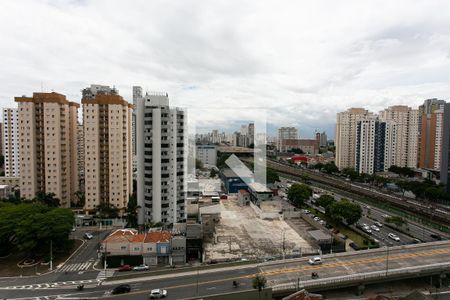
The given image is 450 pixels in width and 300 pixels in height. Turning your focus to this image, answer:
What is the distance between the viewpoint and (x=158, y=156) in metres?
19.2

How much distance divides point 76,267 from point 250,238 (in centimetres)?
926

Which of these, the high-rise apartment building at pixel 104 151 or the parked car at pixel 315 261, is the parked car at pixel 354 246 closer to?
the parked car at pixel 315 261

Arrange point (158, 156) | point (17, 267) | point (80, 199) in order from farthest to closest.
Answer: point (80, 199) < point (158, 156) < point (17, 267)

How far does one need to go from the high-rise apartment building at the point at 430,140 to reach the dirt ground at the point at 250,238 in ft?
104

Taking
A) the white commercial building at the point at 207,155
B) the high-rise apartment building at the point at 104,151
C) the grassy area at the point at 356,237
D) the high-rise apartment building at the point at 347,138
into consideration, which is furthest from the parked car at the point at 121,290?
the high-rise apartment building at the point at 347,138

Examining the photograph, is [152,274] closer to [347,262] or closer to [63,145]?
[347,262]

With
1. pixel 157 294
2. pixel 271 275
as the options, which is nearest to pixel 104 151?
pixel 157 294

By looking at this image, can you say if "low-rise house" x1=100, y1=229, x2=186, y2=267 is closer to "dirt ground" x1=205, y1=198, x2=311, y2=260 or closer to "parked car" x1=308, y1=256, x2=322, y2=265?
"dirt ground" x1=205, y1=198, x2=311, y2=260

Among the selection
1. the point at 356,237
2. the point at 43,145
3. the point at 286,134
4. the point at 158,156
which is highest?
the point at 286,134

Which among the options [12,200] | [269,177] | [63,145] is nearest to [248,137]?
[269,177]

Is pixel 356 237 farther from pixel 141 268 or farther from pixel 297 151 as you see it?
pixel 297 151

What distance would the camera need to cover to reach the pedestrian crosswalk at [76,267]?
14.5 meters

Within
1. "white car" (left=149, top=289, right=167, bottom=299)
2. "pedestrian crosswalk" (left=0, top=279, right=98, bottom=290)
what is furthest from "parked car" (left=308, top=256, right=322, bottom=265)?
"pedestrian crosswalk" (left=0, top=279, right=98, bottom=290)

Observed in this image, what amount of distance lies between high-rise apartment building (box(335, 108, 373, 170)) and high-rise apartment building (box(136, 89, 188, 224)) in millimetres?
34120
